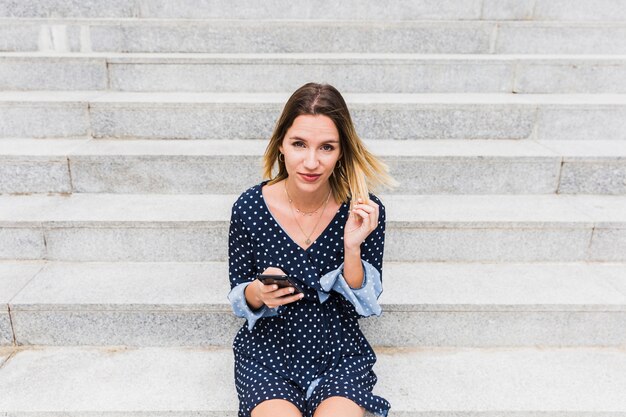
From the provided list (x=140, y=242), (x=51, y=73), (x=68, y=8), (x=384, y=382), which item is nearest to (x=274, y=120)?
(x=140, y=242)

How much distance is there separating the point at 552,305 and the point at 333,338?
45.9 inches

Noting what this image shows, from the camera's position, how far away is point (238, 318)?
7.97 feet

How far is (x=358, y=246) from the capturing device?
6.17 ft

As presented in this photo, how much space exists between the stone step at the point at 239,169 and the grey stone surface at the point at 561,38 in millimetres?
1253

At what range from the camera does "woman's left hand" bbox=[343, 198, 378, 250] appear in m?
1.82

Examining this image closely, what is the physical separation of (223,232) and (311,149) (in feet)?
3.62

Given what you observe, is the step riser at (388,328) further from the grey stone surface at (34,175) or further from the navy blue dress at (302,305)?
the grey stone surface at (34,175)

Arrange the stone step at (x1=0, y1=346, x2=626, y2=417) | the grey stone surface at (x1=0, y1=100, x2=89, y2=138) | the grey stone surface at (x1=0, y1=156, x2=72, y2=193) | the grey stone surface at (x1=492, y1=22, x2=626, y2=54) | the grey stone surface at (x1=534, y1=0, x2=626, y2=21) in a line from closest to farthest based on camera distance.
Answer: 1. the stone step at (x1=0, y1=346, x2=626, y2=417)
2. the grey stone surface at (x1=0, y1=156, x2=72, y2=193)
3. the grey stone surface at (x1=0, y1=100, x2=89, y2=138)
4. the grey stone surface at (x1=492, y1=22, x2=626, y2=54)
5. the grey stone surface at (x1=534, y1=0, x2=626, y2=21)

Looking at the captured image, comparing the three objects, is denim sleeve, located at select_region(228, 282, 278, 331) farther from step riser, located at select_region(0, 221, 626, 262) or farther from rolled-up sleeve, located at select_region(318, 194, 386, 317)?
step riser, located at select_region(0, 221, 626, 262)

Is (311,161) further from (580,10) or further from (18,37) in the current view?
(580,10)

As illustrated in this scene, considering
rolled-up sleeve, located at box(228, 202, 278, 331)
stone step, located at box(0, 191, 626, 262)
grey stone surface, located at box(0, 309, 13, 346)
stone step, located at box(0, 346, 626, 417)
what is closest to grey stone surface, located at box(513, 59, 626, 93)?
stone step, located at box(0, 191, 626, 262)

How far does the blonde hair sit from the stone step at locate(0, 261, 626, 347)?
722mm

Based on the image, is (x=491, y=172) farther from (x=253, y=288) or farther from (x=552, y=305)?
(x=253, y=288)

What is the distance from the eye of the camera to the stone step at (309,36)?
3826 mm
